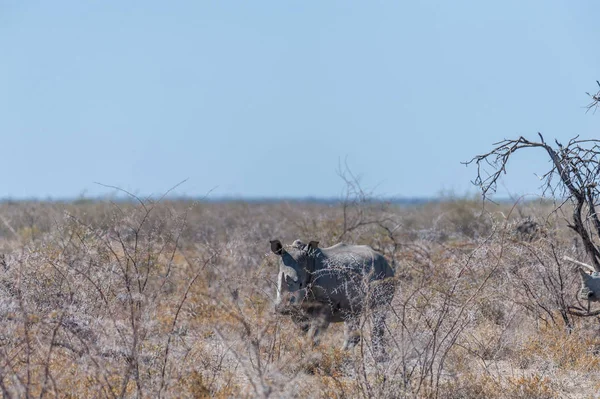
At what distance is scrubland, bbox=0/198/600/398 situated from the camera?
6910 millimetres

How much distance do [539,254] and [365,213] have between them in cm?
888

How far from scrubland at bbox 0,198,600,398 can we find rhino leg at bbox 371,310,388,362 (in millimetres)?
102

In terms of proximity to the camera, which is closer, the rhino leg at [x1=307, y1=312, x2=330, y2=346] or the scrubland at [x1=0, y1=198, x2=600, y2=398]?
the scrubland at [x1=0, y1=198, x2=600, y2=398]

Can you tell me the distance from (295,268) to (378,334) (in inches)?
80.1

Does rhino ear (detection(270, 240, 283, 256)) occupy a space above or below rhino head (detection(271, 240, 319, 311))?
above

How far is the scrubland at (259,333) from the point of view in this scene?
6910mm

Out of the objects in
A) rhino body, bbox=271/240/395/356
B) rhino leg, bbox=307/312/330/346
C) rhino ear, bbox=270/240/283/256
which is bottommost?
rhino leg, bbox=307/312/330/346

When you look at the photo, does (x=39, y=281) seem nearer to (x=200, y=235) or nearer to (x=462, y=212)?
(x=200, y=235)

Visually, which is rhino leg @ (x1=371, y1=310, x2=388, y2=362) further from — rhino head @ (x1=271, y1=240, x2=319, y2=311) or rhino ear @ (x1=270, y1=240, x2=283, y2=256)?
rhino ear @ (x1=270, y1=240, x2=283, y2=256)

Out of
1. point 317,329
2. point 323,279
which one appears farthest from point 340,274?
point 317,329

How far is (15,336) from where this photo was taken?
736cm

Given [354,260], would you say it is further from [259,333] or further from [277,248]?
[259,333]

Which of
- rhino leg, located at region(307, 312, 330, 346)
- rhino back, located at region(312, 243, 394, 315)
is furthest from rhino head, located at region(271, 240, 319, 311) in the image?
rhino leg, located at region(307, 312, 330, 346)

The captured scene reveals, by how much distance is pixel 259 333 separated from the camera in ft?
26.8
